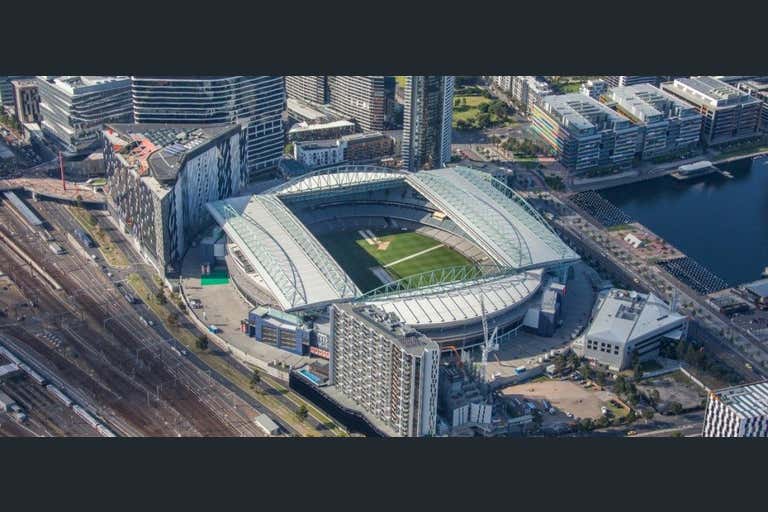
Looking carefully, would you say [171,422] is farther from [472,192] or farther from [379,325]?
[472,192]

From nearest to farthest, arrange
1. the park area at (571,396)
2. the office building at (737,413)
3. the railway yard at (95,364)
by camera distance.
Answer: the office building at (737,413) < the railway yard at (95,364) < the park area at (571,396)

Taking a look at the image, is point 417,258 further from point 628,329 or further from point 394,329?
point 394,329

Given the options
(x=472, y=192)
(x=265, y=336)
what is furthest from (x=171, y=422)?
(x=472, y=192)

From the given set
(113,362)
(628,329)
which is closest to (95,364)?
(113,362)

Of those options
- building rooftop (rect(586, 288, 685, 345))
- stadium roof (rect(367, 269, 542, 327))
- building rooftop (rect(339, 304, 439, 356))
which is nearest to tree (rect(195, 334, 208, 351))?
building rooftop (rect(339, 304, 439, 356))

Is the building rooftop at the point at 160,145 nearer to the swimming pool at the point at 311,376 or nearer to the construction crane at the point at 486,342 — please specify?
the swimming pool at the point at 311,376

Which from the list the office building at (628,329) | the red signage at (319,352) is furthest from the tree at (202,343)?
the office building at (628,329)
